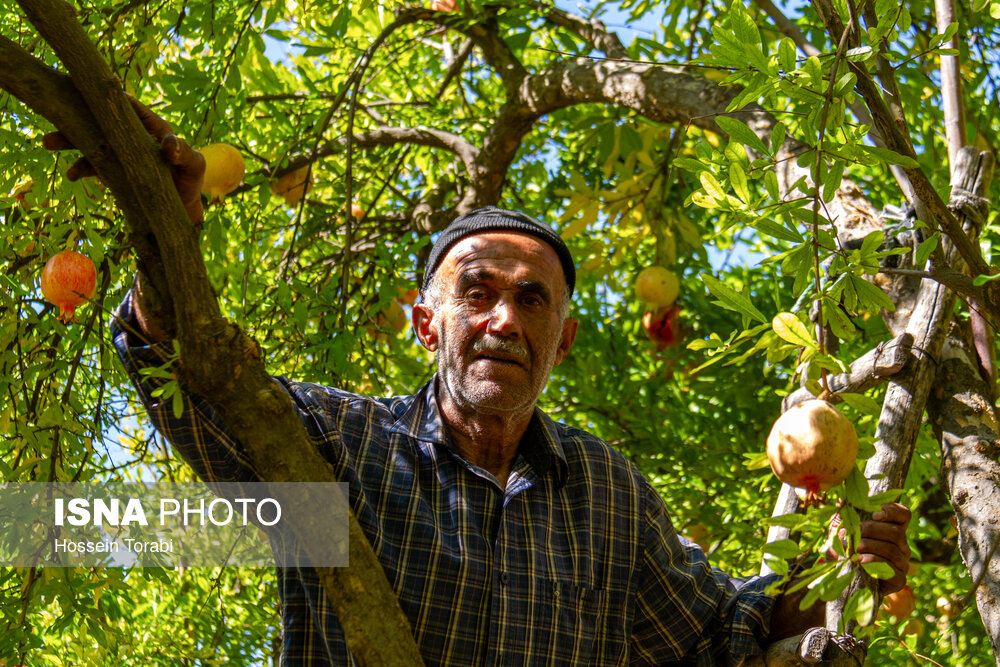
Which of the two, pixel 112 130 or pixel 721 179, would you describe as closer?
pixel 112 130

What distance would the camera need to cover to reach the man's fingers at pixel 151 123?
1.53 m

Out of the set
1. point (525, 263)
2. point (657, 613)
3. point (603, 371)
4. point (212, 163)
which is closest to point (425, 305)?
point (525, 263)

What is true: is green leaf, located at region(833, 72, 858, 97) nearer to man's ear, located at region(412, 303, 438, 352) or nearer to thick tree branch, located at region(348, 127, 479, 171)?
man's ear, located at region(412, 303, 438, 352)

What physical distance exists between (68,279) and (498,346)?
848 mm

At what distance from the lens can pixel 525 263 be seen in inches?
84.4

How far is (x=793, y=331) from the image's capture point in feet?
4.52

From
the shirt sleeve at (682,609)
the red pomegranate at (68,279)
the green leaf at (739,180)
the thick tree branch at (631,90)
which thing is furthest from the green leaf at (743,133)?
the red pomegranate at (68,279)

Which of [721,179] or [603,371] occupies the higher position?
[603,371]

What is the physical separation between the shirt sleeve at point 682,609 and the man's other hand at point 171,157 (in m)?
1.15

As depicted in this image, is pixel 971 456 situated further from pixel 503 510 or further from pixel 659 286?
pixel 659 286

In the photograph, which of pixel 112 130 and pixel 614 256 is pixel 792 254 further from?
pixel 614 256

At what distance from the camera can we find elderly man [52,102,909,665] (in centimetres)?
182

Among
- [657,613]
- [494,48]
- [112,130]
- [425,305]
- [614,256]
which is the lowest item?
[657,613]

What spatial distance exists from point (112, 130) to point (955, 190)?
1574 mm
